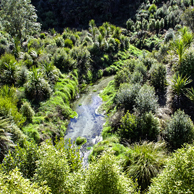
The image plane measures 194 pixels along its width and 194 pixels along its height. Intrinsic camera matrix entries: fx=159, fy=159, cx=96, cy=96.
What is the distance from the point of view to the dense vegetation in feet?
14.9

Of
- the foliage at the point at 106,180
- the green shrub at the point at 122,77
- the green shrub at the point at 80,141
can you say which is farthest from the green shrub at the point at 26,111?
the green shrub at the point at 122,77

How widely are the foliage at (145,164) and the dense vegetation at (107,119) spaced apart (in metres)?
0.04

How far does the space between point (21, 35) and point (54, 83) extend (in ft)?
42.6

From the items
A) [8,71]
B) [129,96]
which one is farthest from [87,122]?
[8,71]

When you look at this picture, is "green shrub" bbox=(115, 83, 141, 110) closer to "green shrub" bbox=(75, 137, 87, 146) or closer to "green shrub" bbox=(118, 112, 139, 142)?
"green shrub" bbox=(118, 112, 139, 142)

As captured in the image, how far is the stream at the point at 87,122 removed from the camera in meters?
12.3

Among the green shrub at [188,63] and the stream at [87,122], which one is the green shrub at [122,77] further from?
the green shrub at [188,63]

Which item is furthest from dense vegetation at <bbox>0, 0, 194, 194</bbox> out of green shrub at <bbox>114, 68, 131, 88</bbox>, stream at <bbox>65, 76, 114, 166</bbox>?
stream at <bbox>65, 76, 114, 166</bbox>

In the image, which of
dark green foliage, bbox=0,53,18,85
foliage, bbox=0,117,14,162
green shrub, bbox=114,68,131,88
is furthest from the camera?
green shrub, bbox=114,68,131,88

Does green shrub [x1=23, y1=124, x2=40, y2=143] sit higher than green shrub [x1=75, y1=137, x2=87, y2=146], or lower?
higher

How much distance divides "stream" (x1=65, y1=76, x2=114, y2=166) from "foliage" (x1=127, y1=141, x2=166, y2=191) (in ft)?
11.3

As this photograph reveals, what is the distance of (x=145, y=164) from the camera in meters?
7.15

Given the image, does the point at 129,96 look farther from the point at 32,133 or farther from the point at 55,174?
the point at 55,174

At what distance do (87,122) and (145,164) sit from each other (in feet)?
26.5
